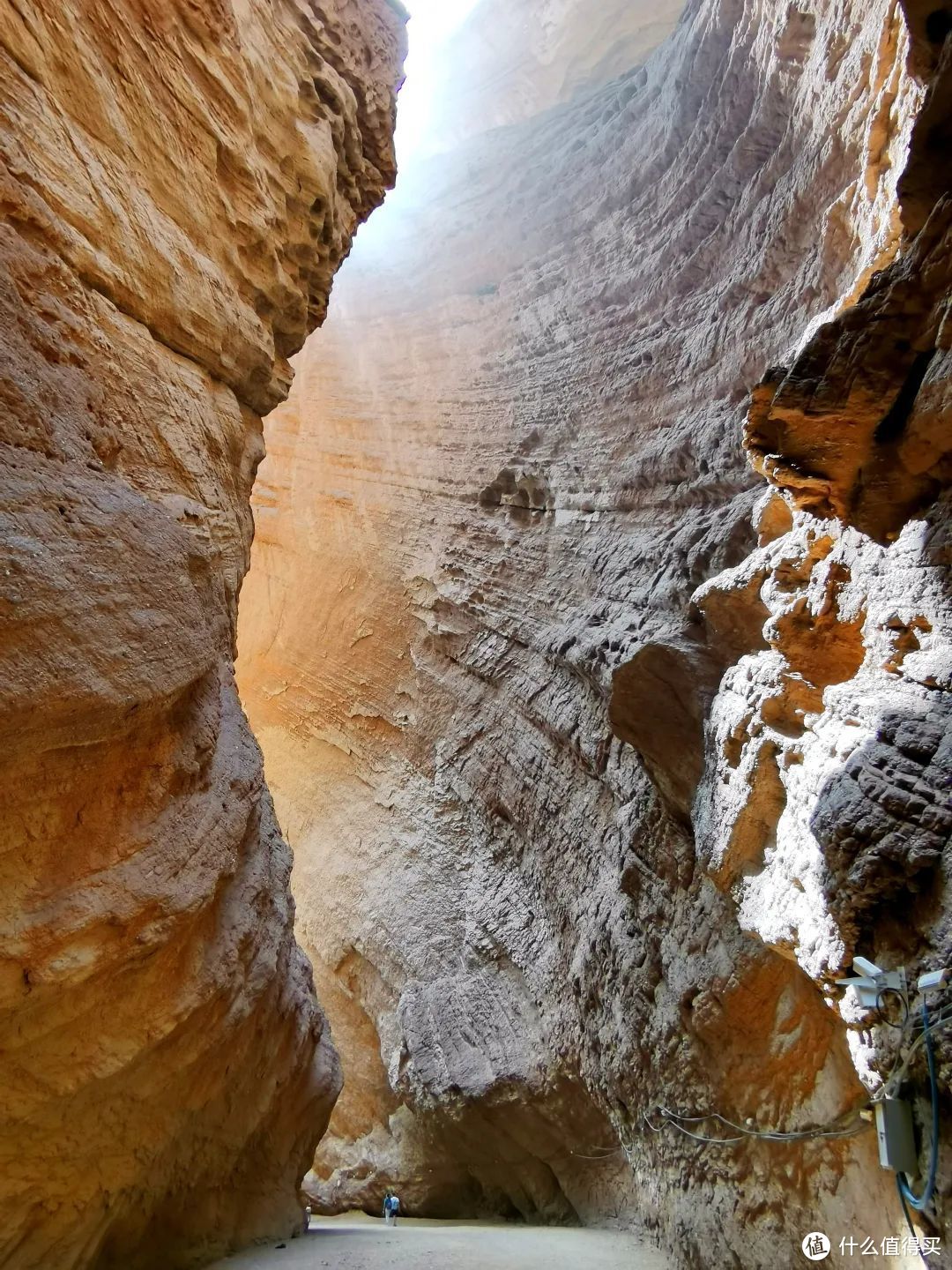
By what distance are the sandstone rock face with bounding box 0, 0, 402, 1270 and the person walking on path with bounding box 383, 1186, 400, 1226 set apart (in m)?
2.47

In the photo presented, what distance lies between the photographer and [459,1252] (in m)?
4.67

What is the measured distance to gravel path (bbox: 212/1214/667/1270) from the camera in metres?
4.28

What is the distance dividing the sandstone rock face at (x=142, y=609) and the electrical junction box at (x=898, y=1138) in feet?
9.35

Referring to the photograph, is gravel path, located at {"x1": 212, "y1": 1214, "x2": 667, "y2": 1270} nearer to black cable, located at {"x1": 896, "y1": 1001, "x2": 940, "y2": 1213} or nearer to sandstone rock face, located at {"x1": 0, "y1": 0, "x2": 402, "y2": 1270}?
sandstone rock face, located at {"x1": 0, "y1": 0, "x2": 402, "y2": 1270}

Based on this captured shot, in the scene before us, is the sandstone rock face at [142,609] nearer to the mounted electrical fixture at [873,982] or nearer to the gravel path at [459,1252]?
the gravel path at [459,1252]

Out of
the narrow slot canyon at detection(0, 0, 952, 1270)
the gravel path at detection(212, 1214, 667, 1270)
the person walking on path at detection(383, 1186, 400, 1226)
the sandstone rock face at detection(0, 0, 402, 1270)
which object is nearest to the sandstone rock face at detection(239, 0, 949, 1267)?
the narrow slot canyon at detection(0, 0, 952, 1270)

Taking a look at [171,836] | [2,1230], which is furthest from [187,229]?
[2,1230]

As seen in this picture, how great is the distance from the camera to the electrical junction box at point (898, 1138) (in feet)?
7.55

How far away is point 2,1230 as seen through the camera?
3166mm

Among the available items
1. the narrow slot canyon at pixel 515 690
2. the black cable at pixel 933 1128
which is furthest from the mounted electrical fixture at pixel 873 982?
the black cable at pixel 933 1128

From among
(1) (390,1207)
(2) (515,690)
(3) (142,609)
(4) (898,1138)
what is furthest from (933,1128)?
(1) (390,1207)

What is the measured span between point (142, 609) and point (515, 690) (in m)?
5.43

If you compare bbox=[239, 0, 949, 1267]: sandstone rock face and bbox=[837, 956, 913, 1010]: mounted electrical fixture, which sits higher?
bbox=[239, 0, 949, 1267]: sandstone rock face

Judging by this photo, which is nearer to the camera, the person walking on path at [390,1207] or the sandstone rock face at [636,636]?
the sandstone rock face at [636,636]
